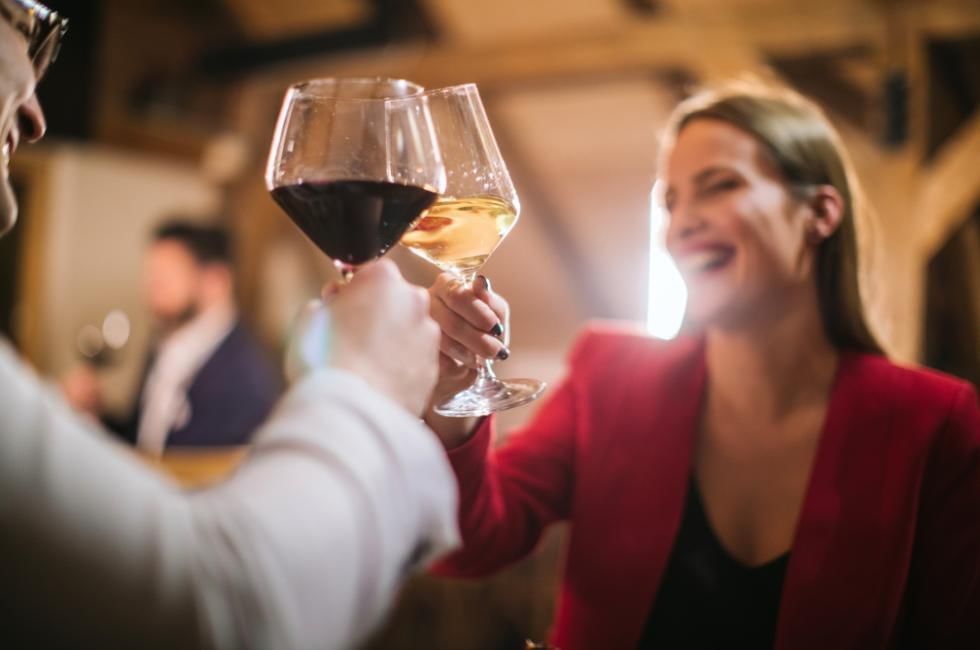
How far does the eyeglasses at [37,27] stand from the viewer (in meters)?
0.63

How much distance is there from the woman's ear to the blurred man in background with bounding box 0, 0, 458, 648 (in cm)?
101

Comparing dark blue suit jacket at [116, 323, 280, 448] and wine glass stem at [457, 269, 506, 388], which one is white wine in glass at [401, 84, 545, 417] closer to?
wine glass stem at [457, 269, 506, 388]

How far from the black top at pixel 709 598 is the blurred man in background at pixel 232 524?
0.72m

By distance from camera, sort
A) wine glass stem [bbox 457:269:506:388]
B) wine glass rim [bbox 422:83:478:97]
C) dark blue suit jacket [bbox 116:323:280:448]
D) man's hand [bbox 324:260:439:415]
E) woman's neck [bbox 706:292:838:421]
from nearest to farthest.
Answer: man's hand [bbox 324:260:439:415], wine glass rim [bbox 422:83:478:97], wine glass stem [bbox 457:269:506:388], woman's neck [bbox 706:292:838:421], dark blue suit jacket [bbox 116:323:280:448]

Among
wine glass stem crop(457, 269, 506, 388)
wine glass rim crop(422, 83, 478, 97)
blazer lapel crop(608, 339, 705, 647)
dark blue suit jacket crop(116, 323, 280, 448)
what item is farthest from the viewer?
dark blue suit jacket crop(116, 323, 280, 448)

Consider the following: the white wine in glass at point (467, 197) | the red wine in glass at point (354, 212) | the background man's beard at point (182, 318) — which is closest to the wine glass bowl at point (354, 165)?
the red wine in glass at point (354, 212)

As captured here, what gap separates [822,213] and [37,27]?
1156 millimetres

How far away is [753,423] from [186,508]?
1.04 m

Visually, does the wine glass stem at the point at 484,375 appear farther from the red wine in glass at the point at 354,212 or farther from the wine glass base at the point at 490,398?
the red wine in glass at the point at 354,212

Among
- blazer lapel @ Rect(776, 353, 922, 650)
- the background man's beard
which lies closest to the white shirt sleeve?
blazer lapel @ Rect(776, 353, 922, 650)

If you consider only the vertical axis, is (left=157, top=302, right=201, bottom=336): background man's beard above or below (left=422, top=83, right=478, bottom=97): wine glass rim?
below

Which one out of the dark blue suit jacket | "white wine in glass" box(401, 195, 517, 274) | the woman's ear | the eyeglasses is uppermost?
the eyeglasses

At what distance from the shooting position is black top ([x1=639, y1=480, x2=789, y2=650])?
3.81 ft

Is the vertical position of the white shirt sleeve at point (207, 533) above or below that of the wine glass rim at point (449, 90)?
below
